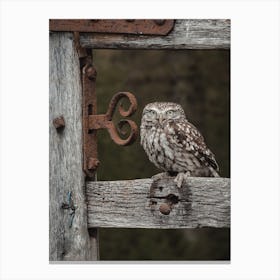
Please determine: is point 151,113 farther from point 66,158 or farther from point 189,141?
point 66,158

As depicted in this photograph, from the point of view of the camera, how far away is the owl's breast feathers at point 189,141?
8.15 feet

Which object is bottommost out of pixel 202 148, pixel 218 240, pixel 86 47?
pixel 218 240

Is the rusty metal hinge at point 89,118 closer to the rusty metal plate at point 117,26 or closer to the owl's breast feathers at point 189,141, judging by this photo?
the rusty metal plate at point 117,26

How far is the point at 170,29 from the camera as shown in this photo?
2236mm

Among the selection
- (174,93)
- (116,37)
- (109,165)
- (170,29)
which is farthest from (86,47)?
(174,93)

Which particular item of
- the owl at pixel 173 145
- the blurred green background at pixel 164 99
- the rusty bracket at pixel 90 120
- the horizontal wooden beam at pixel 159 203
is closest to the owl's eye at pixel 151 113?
the owl at pixel 173 145

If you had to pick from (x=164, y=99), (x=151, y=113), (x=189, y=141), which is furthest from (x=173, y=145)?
(x=164, y=99)

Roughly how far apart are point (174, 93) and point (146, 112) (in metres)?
1.75

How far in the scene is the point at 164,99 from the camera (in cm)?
411

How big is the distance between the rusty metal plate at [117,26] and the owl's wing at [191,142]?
0.41m

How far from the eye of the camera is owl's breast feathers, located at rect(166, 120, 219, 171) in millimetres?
2484

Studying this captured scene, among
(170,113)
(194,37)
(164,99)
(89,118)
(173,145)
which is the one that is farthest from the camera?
(164,99)

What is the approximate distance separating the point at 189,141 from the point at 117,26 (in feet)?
1.56

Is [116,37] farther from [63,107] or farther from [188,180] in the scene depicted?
[188,180]
